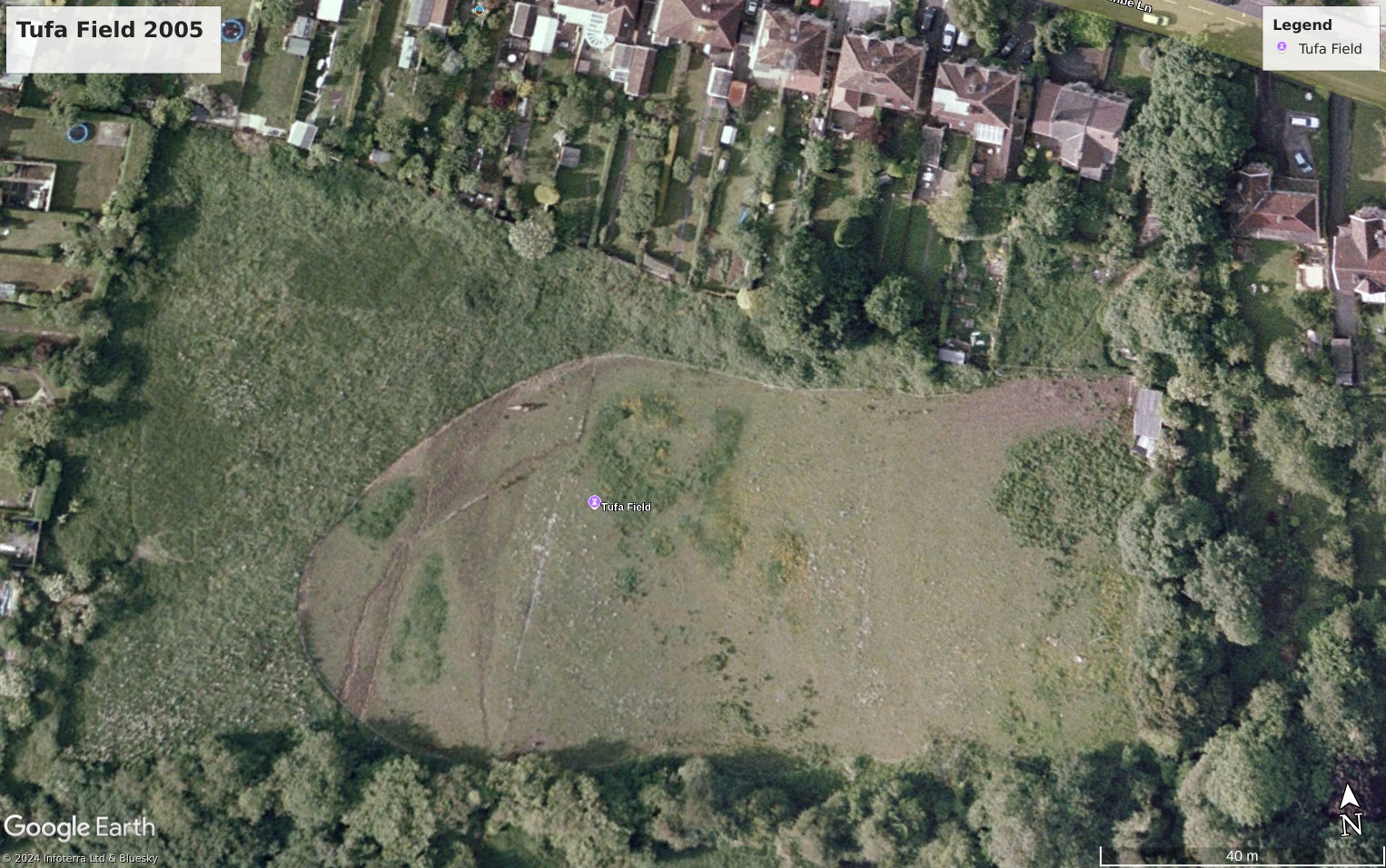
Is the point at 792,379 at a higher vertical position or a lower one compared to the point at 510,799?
higher

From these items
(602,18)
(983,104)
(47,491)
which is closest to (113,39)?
(47,491)

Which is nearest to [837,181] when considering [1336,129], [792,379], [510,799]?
[792,379]

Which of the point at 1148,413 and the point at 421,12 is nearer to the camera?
the point at 1148,413

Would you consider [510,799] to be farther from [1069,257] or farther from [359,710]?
[1069,257]

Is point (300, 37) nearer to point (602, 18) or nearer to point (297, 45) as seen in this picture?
point (297, 45)

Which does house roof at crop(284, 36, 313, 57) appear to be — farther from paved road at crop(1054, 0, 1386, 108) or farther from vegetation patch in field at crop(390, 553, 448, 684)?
paved road at crop(1054, 0, 1386, 108)

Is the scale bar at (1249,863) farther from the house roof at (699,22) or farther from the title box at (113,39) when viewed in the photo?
the title box at (113,39)

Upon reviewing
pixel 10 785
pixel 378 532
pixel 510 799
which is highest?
pixel 378 532
